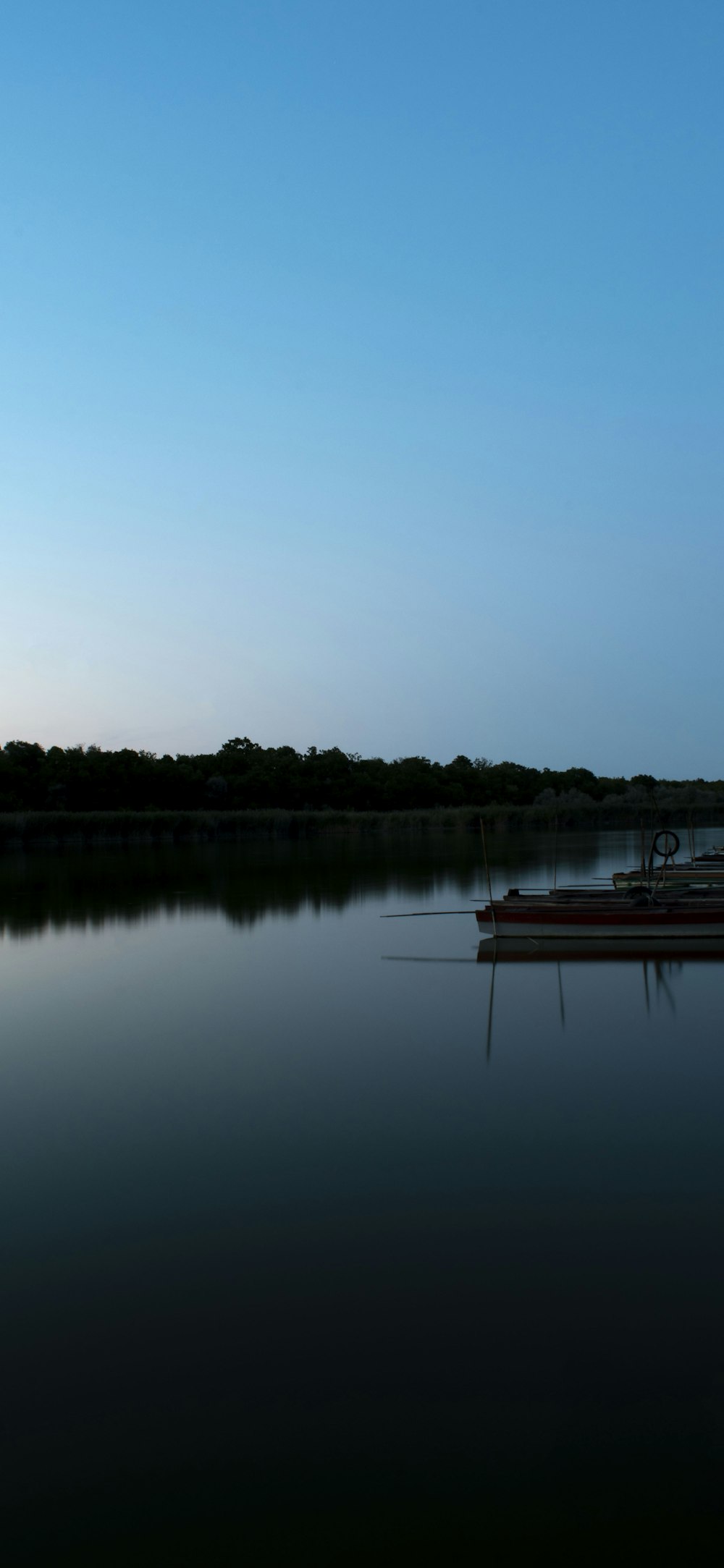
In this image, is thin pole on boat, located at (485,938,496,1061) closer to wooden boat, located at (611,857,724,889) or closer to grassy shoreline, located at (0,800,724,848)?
wooden boat, located at (611,857,724,889)

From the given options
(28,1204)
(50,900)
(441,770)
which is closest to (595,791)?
(441,770)

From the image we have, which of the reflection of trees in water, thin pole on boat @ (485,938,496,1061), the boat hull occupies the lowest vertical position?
thin pole on boat @ (485,938,496,1061)

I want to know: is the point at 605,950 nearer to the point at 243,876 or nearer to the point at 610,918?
the point at 610,918

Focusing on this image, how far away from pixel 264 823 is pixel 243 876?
A: 20306 mm

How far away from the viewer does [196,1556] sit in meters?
2.54

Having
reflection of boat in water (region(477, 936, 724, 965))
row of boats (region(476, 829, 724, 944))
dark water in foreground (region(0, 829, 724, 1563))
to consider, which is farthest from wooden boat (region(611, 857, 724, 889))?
dark water in foreground (region(0, 829, 724, 1563))

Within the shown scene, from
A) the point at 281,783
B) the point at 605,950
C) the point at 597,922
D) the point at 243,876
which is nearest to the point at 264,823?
the point at 281,783

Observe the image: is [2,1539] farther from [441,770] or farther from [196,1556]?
[441,770]

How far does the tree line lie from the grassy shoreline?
4.57ft

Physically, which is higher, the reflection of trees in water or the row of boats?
the row of boats

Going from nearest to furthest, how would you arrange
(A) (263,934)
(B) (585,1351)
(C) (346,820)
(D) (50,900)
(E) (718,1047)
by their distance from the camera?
(B) (585,1351) → (E) (718,1047) → (A) (263,934) → (D) (50,900) → (C) (346,820)

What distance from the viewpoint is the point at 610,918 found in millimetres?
10773

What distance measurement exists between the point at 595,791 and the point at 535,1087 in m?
62.4

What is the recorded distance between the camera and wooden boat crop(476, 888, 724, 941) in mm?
10562
